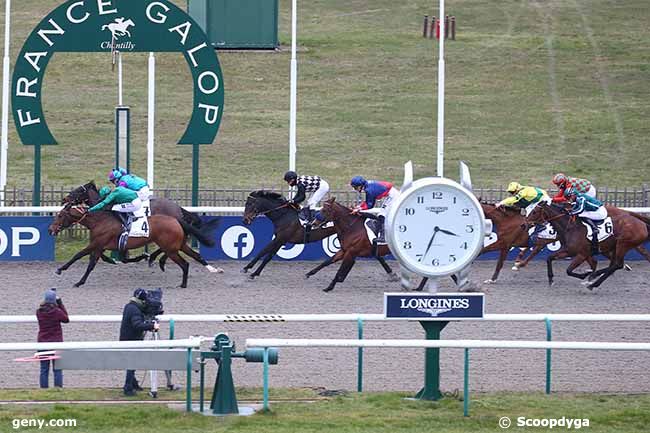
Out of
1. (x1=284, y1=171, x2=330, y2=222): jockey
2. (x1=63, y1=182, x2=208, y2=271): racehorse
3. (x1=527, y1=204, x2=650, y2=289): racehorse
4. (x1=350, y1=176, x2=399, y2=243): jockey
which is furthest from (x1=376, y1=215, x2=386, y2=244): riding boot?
(x1=63, y1=182, x2=208, y2=271): racehorse

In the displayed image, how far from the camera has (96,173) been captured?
3222cm

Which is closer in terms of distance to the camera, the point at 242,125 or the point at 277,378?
the point at 277,378

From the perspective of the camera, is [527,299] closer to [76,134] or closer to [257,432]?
[257,432]

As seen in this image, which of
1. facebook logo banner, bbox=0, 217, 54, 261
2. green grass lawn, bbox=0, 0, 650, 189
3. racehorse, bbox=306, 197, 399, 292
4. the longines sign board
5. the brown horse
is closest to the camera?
the longines sign board

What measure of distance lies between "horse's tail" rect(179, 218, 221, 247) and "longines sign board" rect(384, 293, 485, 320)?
28.1 ft

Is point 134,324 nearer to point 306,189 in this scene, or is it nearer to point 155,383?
point 155,383

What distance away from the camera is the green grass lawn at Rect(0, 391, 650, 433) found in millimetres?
10727

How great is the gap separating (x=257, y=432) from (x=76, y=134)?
2636 centimetres

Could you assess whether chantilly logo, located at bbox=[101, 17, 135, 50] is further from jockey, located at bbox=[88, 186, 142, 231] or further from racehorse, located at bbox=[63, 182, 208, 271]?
jockey, located at bbox=[88, 186, 142, 231]

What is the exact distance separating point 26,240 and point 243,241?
344cm

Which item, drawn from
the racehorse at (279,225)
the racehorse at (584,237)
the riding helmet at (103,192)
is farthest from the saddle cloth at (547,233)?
the riding helmet at (103,192)

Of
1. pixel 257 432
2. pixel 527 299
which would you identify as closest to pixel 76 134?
pixel 527 299

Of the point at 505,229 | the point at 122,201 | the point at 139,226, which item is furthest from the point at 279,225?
the point at 505,229

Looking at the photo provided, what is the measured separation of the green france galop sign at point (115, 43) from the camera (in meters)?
21.4
